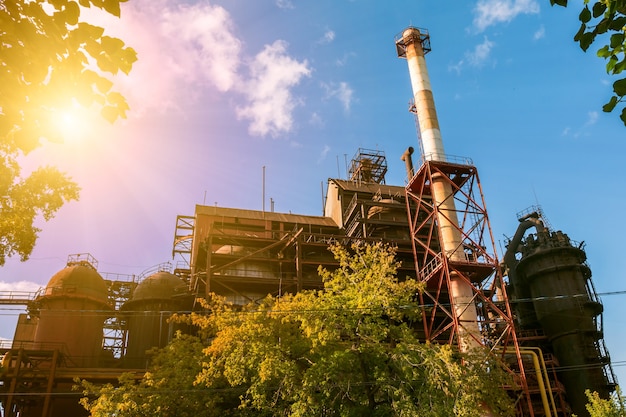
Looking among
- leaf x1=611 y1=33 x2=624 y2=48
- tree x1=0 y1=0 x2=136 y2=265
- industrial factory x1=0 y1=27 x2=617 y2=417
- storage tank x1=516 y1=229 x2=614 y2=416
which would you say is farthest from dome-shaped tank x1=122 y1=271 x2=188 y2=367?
leaf x1=611 y1=33 x2=624 y2=48

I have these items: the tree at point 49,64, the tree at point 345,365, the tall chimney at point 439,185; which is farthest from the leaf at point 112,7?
the tall chimney at point 439,185

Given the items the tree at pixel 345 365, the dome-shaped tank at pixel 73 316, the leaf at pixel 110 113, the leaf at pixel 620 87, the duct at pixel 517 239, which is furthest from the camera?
the duct at pixel 517 239

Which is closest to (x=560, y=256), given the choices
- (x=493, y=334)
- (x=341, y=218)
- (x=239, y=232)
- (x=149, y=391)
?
(x=493, y=334)

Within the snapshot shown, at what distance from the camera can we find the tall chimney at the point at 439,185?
29.0m

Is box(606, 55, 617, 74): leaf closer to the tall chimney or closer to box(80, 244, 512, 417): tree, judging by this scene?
box(80, 244, 512, 417): tree

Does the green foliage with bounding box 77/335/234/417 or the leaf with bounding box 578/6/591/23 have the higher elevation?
A: the leaf with bounding box 578/6/591/23

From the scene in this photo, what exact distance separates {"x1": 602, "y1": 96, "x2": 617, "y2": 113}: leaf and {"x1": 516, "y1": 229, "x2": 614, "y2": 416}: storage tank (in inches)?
1312

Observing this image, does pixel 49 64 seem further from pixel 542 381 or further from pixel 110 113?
pixel 542 381

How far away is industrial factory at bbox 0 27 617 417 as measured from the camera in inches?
1166

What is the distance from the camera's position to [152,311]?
36000 mm

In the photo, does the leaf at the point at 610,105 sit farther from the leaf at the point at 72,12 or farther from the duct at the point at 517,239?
the duct at the point at 517,239

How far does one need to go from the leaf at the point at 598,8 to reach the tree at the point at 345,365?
47.0 ft

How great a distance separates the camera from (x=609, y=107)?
457 cm

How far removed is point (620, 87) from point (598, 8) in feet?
2.95
